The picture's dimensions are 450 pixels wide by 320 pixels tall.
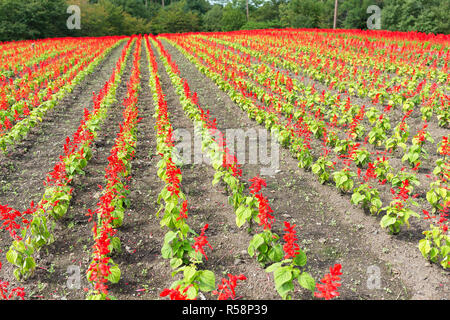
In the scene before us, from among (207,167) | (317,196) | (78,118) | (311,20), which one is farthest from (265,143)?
(311,20)

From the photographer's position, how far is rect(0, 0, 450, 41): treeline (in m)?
39.8

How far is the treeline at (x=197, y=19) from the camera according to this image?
131ft

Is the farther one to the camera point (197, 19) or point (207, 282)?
point (197, 19)

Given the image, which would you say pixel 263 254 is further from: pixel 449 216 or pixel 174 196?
pixel 449 216

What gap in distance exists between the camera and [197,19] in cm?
6316

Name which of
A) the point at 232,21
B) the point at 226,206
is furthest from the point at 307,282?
the point at 232,21

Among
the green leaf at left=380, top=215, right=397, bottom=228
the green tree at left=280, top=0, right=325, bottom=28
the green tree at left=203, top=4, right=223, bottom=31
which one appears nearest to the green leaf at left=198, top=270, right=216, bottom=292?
the green leaf at left=380, top=215, right=397, bottom=228

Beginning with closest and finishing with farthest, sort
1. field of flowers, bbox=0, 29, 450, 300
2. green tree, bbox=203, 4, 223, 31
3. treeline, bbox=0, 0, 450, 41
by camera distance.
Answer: field of flowers, bbox=0, 29, 450, 300
treeline, bbox=0, 0, 450, 41
green tree, bbox=203, 4, 223, 31

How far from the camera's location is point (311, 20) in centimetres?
4875

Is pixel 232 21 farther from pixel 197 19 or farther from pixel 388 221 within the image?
pixel 388 221

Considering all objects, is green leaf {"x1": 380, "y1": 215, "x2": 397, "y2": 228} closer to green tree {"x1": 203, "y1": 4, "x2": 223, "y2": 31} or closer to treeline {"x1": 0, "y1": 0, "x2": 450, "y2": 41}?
treeline {"x1": 0, "y1": 0, "x2": 450, "y2": 41}

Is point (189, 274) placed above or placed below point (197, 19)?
below

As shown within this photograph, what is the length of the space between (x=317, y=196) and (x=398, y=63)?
1234cm

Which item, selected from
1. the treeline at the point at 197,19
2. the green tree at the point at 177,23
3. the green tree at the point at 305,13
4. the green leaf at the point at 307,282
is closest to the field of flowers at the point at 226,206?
the green leaf at the point at 307,282
